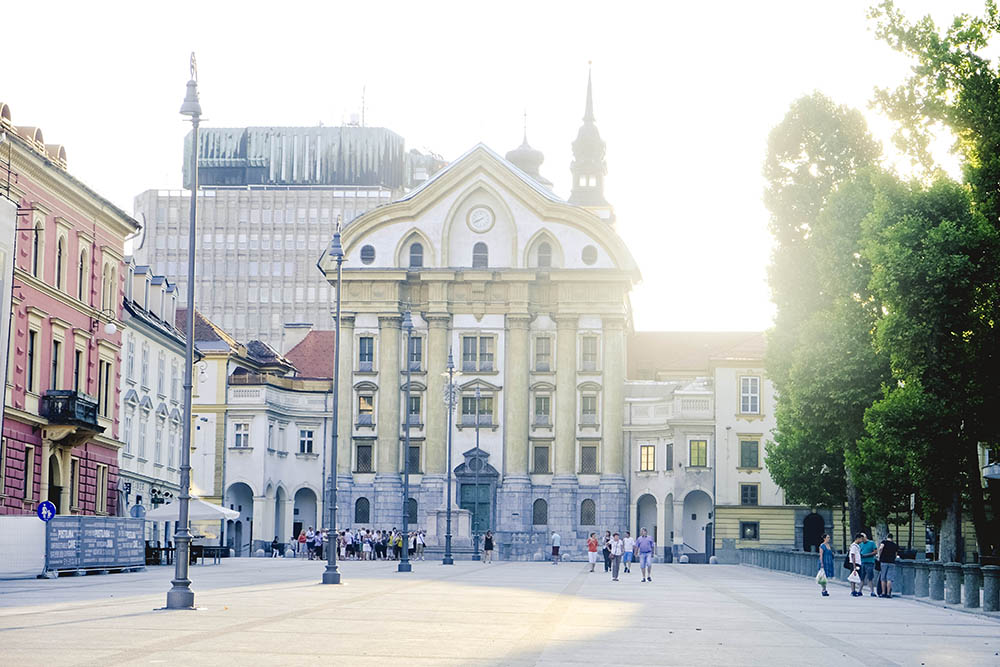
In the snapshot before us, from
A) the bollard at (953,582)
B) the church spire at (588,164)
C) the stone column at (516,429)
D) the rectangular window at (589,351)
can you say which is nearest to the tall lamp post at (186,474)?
the bollard at (953,582)

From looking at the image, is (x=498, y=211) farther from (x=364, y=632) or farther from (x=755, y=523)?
(x=364, y=632)

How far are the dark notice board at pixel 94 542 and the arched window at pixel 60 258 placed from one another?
8.47 metres

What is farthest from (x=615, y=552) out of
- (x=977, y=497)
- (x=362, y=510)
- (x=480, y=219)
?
(x=480, y=219)

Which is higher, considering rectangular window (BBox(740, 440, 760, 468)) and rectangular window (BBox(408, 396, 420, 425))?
rectangular window (BBox(408, 396, 420, 425))

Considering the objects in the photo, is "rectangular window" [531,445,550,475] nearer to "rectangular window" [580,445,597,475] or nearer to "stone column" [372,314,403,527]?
"rectangular window" [580,445,597,475]

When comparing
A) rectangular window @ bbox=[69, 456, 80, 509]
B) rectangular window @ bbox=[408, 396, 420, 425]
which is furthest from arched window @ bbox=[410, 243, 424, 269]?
rectangular window @ bbox=[69, 456, 80, 509]

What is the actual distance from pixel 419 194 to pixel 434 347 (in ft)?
31.6

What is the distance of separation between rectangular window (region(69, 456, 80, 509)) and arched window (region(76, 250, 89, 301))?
226 inches

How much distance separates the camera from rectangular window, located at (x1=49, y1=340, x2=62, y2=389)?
51625 millimetres

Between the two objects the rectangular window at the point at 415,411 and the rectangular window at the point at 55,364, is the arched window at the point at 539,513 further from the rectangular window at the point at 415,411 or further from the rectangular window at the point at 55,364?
the rectangular window at the point at 55,364

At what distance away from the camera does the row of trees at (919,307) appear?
36.0 metres

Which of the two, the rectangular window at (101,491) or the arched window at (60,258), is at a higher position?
the arched window at (60,258)

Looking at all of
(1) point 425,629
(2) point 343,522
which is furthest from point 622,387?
(1) point 425,629

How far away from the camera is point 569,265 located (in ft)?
314
